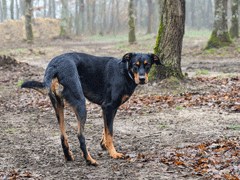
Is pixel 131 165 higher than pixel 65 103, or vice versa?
pixel 65 103

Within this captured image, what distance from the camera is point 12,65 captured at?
1423 centimetres

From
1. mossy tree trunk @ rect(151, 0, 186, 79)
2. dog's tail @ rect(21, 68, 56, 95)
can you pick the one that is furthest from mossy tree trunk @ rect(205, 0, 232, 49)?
dog's tail @ rect(21, 68, 56, 95)

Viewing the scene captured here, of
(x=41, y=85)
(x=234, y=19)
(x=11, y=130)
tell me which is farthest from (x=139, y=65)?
(x=234, y=19)

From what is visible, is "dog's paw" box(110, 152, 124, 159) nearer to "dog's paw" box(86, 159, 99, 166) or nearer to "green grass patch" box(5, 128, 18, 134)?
"dog's paw" box(86, 159, 99, 166)

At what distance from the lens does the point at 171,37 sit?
29.7 ft

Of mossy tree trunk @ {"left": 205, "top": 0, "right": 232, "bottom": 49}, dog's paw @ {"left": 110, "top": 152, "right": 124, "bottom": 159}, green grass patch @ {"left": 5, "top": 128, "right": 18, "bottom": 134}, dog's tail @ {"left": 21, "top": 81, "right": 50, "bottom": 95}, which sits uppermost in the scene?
mossy tree trunk @ {"left": 205, "top": 0, "right": 232, "bottom": 49}

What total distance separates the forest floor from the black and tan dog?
427 mm

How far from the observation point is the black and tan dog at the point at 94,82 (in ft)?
13.0

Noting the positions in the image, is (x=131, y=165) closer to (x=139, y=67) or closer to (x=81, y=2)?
(x=139, y=67)

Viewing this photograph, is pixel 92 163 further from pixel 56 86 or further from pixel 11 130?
pixel 11 130

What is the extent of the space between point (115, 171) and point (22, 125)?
3.59m

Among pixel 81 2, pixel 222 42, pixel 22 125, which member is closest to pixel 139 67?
pixel 22 125

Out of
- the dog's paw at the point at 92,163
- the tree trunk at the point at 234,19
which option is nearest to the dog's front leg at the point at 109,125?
the dog's paw at the point at 92,163

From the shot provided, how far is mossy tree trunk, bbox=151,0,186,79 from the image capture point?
29.4ft
